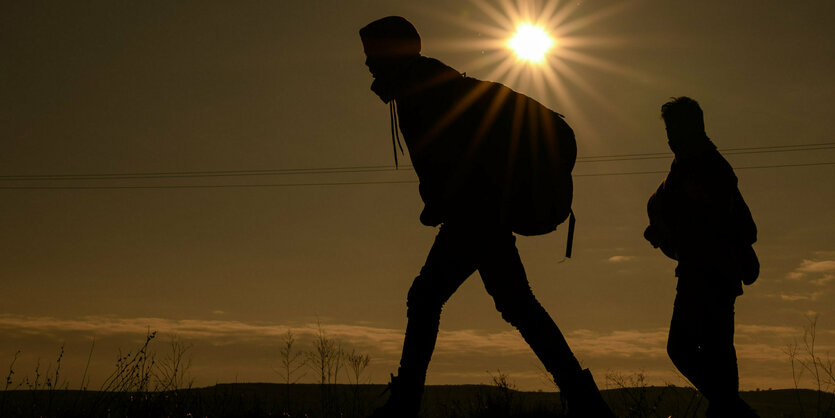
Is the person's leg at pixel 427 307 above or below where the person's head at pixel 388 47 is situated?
below

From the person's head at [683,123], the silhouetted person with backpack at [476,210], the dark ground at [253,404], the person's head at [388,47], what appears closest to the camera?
the silhouetted person with backpack at [476,210]

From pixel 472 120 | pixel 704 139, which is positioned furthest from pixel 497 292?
pixel 704 139

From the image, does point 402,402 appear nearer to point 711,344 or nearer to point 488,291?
point 488,291

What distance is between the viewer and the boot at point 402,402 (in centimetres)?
392

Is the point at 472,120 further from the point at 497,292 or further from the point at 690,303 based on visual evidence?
the point at 690,303

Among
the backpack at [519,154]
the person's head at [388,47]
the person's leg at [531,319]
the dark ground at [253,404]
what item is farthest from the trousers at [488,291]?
the dark ground at [253,404]

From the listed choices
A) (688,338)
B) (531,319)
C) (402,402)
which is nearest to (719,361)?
(688,338)

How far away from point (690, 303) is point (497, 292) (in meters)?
1.13

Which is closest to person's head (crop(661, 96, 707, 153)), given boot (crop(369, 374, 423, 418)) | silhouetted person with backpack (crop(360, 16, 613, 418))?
silhouetted person with backpack (crop(360, 16, 613, 418))

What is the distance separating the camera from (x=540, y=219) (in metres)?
3.96

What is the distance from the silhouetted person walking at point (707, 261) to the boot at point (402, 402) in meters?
1.49

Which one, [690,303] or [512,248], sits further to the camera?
[690,303]

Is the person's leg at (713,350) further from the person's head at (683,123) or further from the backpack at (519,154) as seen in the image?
the backpack at (519,154)

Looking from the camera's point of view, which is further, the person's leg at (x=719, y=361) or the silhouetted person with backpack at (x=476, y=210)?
the person's leg at (x=719, y=361)
